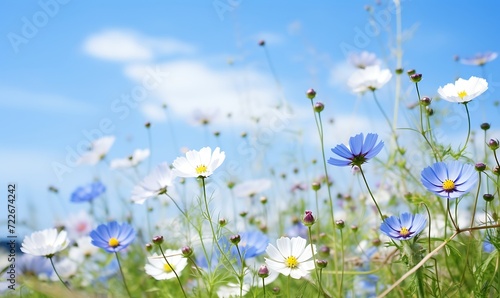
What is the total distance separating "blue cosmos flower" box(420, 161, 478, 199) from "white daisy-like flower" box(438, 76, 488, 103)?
169 mm

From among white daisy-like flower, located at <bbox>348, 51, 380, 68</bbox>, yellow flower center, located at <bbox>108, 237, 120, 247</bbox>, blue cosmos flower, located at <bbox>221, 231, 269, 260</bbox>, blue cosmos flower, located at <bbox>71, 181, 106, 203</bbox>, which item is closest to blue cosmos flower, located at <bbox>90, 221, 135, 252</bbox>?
yellow flower center, located at <bbox>108, 237, 120, 247</bbox>

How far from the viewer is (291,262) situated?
98cm

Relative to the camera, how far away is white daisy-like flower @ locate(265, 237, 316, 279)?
97 cm

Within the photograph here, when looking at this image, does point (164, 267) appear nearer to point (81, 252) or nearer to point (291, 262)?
point (291, 262)

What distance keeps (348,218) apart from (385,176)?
0.21 metres

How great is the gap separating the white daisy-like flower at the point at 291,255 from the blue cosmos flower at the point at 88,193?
3.57ft

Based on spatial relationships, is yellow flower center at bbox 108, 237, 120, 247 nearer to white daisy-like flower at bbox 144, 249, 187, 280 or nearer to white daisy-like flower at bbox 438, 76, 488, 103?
white daisy-like flower at bbox 144, 249, 187, 280

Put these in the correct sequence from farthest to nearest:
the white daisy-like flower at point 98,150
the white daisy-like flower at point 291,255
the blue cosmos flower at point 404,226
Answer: the white daisy-like flower at point 98,150 < the white daisy-like flower at point 291,255 < the blue cosmos flower at point 404,226

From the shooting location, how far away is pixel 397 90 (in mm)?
1915

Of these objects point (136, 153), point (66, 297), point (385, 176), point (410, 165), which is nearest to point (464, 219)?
point (385, 176)

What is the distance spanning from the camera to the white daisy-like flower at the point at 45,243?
Result: 1.14 metres

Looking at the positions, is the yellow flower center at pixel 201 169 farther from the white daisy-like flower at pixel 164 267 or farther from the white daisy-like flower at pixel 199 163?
the white daisy-like flower at pixel 164 267

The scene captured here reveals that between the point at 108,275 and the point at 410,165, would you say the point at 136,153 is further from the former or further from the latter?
the point at 410,165

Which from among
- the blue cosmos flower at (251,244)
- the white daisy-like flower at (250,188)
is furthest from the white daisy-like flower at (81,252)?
the blue cosmos flower at (251,244)
